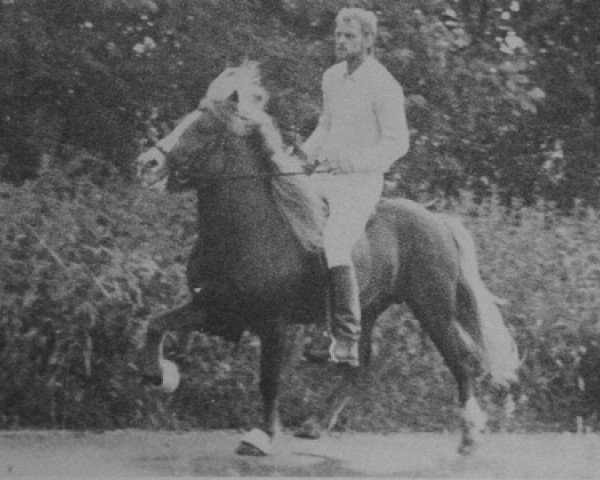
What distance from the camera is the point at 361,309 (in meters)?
7.35

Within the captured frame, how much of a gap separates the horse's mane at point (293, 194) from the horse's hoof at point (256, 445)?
3.58ft

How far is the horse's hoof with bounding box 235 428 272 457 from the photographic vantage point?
21.5ft

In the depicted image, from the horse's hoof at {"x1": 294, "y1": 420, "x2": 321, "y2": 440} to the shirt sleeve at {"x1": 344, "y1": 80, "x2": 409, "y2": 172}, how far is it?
174 cm

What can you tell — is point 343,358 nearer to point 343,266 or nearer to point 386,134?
point 343,266

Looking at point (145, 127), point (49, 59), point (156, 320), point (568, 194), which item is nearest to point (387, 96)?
point (156, 320)

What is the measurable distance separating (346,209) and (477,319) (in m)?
1.34

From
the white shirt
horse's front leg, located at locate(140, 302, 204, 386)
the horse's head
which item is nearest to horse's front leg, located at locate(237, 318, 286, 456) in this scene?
horse's front leg, located at locate(140, 302, 204, 386)

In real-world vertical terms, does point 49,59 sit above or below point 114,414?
above

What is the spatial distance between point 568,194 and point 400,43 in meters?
2.73

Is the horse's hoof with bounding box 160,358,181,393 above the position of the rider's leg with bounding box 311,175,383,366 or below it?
below

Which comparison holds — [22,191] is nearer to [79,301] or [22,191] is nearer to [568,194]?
[79,301]

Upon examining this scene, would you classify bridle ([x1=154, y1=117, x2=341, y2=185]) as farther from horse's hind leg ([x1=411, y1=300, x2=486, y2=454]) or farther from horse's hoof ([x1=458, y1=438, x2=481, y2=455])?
horse's hoof ([x1=458, y1=438, x2=481, y2=455])

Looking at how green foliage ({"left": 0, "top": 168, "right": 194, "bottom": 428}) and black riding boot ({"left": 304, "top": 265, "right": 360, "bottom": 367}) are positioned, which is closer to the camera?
black riding boot ({"left": 304, "top": 265, "right": 360, "bottom": 367})

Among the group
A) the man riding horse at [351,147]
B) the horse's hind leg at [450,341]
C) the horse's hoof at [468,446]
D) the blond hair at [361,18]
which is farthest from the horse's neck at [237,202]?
the horse's hoof at [468,446]
